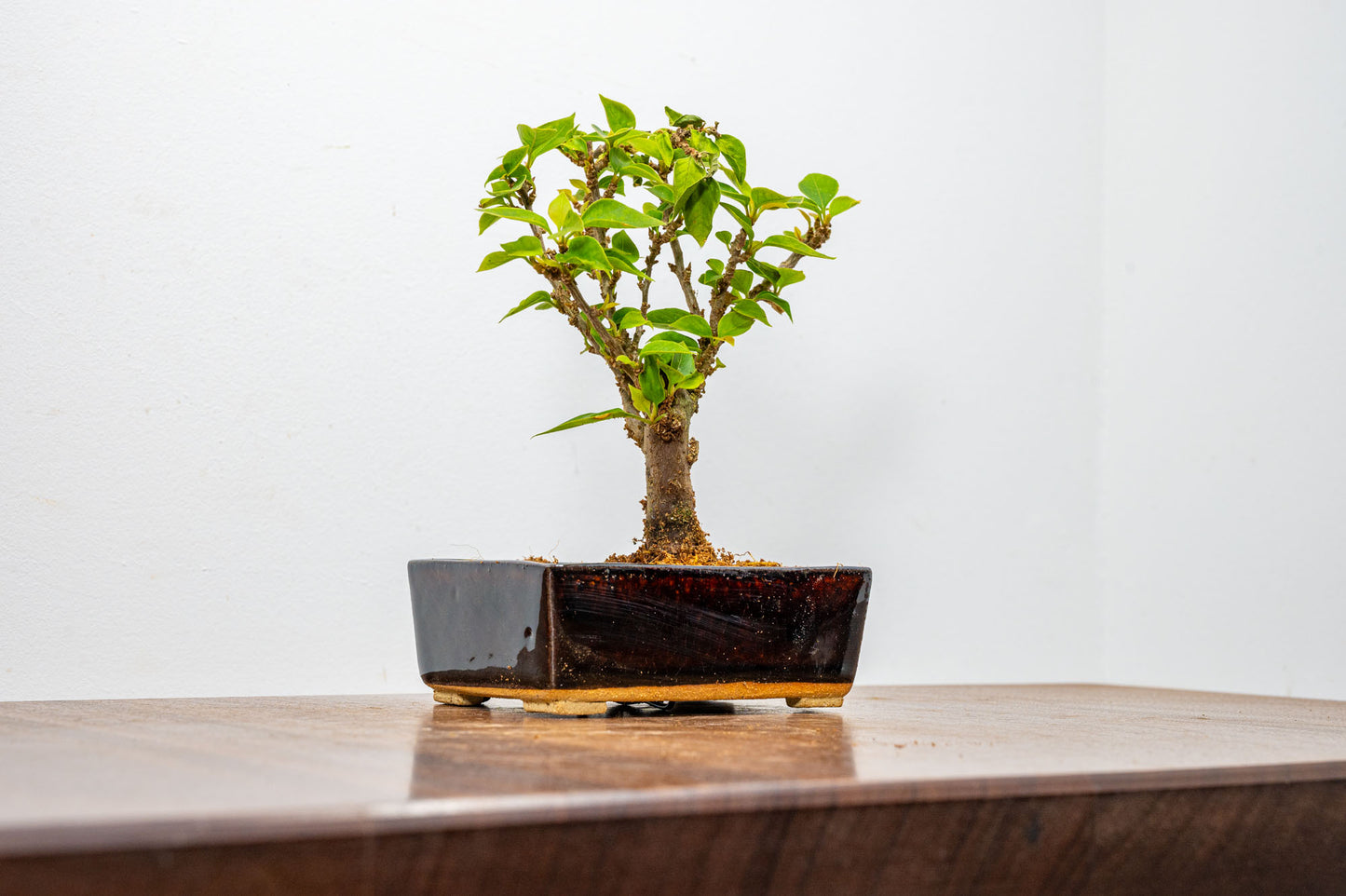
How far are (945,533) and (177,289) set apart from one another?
1032 mm

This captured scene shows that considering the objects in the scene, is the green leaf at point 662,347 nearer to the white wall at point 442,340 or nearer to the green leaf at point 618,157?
the green leaf at point 618,157

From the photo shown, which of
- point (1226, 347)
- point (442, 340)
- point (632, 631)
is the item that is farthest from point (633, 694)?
point (1226, 347)

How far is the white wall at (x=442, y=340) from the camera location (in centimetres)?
112

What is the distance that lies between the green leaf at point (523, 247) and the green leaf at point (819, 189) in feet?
0.81

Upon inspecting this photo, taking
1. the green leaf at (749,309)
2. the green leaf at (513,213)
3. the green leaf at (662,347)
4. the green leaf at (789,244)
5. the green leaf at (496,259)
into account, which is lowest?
the green leaf at (662,347)

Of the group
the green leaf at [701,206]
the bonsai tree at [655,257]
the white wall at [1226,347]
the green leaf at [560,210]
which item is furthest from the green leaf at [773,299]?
the white wall at [1226,347]

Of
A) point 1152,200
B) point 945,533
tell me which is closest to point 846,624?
point 945,533

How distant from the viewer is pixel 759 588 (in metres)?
0.90

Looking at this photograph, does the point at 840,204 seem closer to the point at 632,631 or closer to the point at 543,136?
the point at 543,136

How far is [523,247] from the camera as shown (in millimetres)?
913

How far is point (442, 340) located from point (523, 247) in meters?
0.42

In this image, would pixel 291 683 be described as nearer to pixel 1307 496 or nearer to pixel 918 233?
pixel 918 233

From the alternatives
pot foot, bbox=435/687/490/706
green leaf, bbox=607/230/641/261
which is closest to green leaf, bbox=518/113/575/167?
green leaf, bbox=607/230/641/261

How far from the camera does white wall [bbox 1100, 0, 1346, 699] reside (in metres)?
1.42
